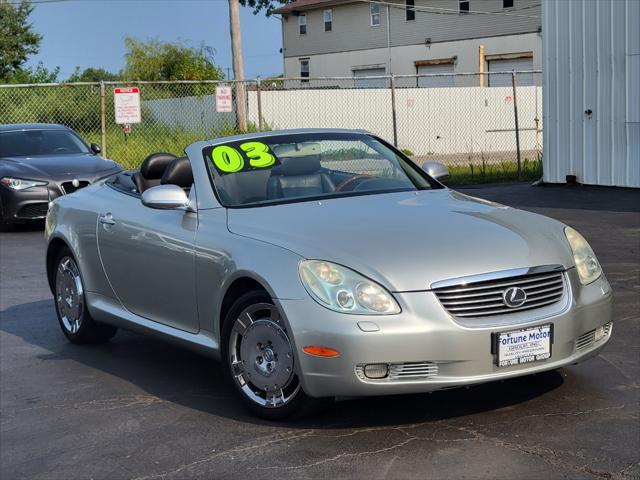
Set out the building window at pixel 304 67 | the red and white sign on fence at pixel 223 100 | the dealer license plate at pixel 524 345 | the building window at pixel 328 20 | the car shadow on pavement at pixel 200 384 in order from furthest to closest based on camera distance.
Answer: the building window at pixel 304 67, the building window at pixel 328 20, the red and white sign on fence at pixel 223 100, the car shadow on pavement at pixel 200 384, the dealer license plate at pixel 524 345

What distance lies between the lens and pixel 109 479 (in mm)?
4766

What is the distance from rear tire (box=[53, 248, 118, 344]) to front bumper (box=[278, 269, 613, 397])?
2.69m

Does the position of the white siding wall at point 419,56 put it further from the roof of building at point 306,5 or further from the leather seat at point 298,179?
the leather seat at point 298,179

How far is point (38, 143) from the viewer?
16141 mm

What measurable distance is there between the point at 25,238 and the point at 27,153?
6.51 feet

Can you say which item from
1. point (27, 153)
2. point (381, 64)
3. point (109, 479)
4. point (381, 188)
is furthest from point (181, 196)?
point (381, 64)

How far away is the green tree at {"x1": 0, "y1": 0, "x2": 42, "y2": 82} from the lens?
49.4 meters

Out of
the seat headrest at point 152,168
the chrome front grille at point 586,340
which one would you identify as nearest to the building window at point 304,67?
the seat headrest at point 152,168

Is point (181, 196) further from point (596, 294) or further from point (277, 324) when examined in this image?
point (596, 294)

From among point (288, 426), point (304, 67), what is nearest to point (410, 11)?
point (304, 67)

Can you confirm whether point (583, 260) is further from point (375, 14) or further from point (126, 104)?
point (375, 14)

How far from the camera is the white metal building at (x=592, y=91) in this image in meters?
17.5

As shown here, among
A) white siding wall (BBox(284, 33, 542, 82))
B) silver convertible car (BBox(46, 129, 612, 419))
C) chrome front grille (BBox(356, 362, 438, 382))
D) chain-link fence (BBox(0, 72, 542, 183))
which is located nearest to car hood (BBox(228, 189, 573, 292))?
silver convertible car (BBox(46, 129, 612, 419))

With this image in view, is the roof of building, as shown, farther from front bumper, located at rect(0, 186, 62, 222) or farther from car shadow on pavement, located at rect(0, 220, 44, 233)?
front bumper, located at rect(0, 186, 62, 222)
